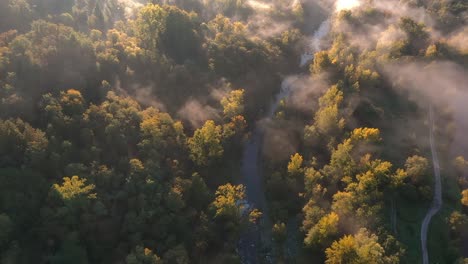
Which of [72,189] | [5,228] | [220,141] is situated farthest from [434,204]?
[5,228]

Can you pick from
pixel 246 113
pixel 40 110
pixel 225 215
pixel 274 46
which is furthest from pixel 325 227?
pixel 274 46

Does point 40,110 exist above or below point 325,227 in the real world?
above

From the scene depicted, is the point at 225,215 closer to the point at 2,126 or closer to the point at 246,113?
the point at 246,113

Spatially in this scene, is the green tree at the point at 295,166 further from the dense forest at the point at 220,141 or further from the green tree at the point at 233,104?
the green tree at the point at 233,104

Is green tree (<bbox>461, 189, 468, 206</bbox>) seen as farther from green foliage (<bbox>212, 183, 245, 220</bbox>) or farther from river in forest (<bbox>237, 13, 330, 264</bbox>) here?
green foliage (<bbox>212, 183, 245, 220</bbox>)

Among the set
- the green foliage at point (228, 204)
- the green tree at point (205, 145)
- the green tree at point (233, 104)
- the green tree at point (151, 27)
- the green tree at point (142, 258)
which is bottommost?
the green tree at point (142, 258)

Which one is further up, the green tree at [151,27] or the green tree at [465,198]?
the green tree at [151,27]

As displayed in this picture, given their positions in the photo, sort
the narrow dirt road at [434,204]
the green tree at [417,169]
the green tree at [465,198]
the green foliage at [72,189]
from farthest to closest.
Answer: the green tree at [417,169], the green tree at [465,198], the narrow dirt road at [434,204], the green foliage at [72,189]

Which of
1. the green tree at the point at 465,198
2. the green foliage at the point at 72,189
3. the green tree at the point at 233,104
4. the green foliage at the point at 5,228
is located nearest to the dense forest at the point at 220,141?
the green foliage at the point at 5,228
